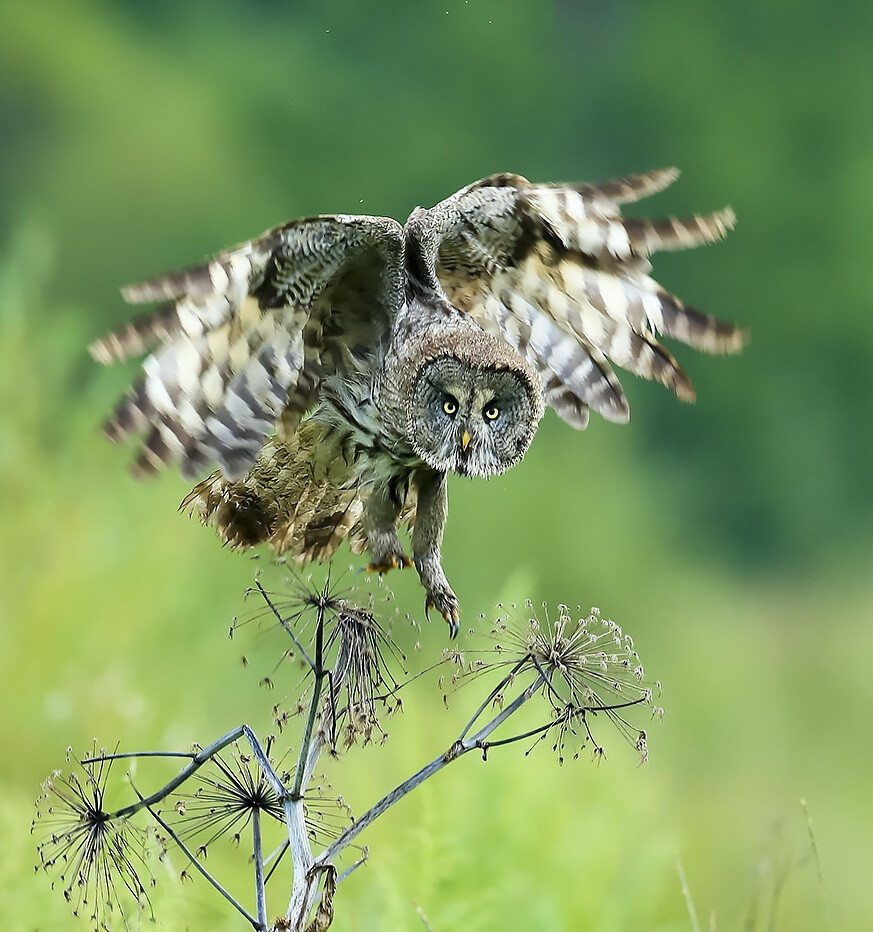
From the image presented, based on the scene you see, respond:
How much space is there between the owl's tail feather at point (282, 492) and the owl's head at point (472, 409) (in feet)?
0.66

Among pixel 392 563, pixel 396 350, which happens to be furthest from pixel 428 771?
pixel 396 350

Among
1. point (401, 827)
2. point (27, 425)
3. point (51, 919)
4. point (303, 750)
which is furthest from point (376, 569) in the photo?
point (27, 425)

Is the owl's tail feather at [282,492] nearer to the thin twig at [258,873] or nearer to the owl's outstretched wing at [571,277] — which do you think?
the owl's outstretched wing at [571,277]

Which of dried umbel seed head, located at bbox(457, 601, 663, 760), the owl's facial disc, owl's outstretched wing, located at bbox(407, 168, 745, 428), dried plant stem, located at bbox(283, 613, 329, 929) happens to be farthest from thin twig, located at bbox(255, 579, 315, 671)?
owl's outstretched wing, located at bbox(407, 168, 745, 428)

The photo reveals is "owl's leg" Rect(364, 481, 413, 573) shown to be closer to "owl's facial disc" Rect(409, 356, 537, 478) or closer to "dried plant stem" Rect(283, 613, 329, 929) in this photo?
"owl's facial disc" Rect(409, 356, 537, 478)

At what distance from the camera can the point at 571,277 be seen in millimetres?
1806

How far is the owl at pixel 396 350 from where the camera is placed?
5.28ft

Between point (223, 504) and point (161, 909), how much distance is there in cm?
77

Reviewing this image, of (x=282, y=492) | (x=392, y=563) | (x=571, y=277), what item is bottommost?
(x=392, y=563)

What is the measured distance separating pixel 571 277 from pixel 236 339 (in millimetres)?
468

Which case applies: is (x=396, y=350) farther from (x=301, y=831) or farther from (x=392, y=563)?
(x=301, y=831)

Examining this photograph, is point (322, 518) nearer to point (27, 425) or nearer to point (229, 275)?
point (229, 275)

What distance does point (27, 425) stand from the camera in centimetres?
337

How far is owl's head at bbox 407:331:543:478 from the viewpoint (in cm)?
165
